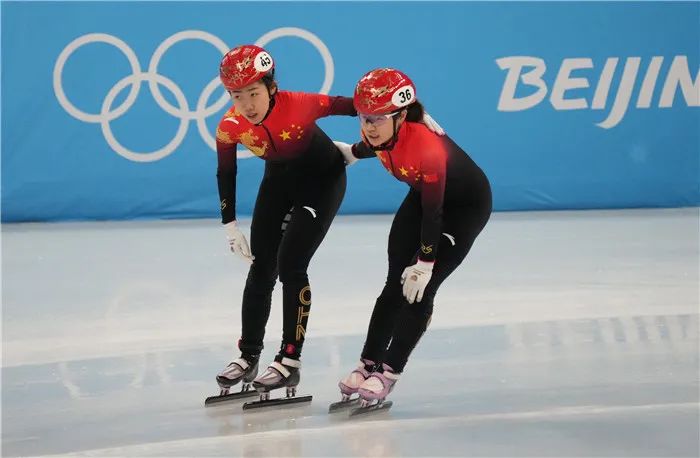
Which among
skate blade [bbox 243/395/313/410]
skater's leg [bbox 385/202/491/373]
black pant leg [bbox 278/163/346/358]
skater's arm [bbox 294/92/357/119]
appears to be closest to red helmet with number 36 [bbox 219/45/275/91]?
skater's arm [bbox 294/92/357/119]

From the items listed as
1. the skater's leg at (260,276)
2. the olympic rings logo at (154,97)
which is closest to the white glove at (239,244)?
the skater's leg at (260,276)

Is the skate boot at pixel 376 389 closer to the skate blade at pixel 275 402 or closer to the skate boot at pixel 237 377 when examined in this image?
the skate blade at pixel 275 402

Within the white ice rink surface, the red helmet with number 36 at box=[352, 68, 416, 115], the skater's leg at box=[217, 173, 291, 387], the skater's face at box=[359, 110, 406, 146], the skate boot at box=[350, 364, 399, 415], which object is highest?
the red helmet with number 36 at box=[352, 68, 416, 115]

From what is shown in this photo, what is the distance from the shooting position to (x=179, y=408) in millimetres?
4828

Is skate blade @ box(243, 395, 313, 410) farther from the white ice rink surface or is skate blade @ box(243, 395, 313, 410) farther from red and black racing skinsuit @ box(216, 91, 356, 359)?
red and black racing skinsuit @ box(216, 91, 356, 359)

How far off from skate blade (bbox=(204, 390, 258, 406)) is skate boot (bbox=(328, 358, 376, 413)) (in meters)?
0.41

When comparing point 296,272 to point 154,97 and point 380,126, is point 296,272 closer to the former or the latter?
point 380,126

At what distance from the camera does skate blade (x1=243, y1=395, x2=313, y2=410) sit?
15.9ft

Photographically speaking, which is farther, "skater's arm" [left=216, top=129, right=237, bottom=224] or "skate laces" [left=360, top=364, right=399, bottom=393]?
"skater's arm" [left=216, top=129, right=237, bottom=224]

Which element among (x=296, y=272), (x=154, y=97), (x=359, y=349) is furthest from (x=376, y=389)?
(x=154, y=97)

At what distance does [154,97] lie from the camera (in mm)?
11539

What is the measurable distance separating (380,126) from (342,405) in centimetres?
111

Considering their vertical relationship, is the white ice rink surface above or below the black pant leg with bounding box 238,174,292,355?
below

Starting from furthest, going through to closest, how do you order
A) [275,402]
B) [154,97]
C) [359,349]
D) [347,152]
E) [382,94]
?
1. [154,97]
2. [359,349]
3. [347,152]
4. [275,402]
5. [382,94]
